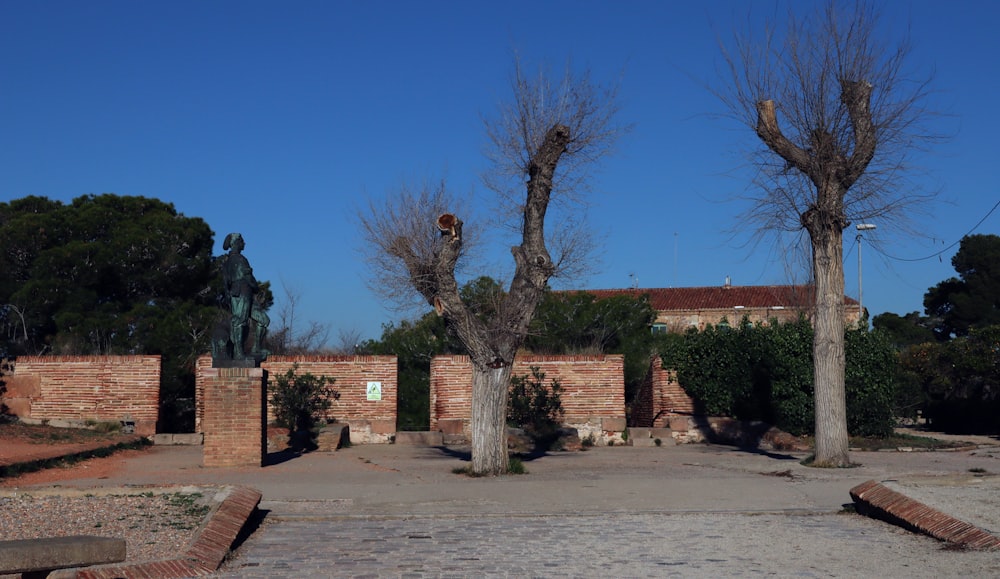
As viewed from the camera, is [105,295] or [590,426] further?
[105,295]

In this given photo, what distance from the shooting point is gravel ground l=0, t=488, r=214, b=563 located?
7.93 meters

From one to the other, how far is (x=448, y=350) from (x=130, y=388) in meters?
9.40

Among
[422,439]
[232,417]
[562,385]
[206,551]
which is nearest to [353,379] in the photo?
[422,439]

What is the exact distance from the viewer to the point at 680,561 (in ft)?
26.5

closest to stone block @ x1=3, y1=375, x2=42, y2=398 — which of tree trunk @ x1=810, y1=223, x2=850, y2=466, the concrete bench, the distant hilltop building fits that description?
tree trunk @ x1=810, y1=223, x2=850, y2=466

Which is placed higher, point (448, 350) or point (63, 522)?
point (448, 350)

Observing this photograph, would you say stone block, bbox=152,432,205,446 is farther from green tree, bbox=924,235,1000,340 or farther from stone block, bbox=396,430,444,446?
green tree, bbox=924,235,1000,340

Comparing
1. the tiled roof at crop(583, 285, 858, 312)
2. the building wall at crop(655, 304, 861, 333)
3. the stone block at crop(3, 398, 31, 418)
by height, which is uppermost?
the tiled roof at crop(583, 285, 858, 312)

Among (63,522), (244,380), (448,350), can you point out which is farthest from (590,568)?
(448,350)

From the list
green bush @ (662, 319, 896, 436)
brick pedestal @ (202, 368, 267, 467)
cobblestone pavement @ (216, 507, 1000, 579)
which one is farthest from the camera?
green bush @ (662, 319, 896, 436)

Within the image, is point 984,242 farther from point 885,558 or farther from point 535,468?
point 885,558

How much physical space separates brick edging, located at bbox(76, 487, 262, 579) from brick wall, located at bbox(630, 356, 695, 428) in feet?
48.9

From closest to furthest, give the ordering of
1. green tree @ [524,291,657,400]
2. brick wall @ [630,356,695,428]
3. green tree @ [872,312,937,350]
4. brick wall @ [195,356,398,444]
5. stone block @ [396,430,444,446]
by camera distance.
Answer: stone block @ [396,430,444,446]
brick wall @ [195,356,398,444]
brick wall @ [630,356,695,428]
green tree @ [524,291,657,400]
green tree @ [872,312,937,350]

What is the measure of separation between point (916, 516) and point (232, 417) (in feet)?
34.6
